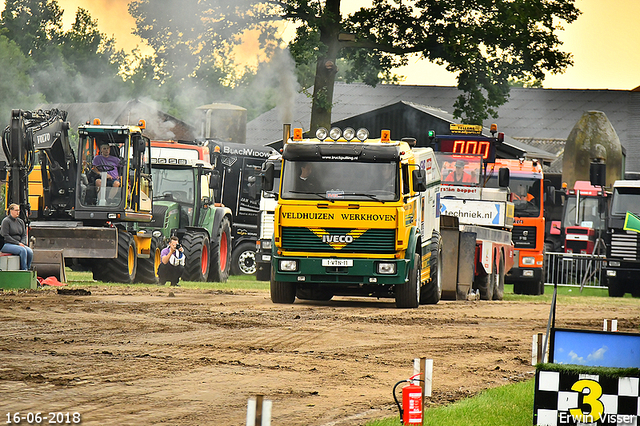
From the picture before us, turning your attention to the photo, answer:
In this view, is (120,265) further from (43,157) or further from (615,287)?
(615,287)

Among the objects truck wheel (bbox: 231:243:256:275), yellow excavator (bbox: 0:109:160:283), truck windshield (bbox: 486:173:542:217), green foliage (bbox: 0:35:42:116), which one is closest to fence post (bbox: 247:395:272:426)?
yellow excavator (bbox: 0:109:160:283)

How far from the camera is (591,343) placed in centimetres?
810

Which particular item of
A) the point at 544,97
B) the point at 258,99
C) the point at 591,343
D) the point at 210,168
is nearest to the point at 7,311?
the point at 591,343

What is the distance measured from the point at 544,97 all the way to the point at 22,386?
5424cm

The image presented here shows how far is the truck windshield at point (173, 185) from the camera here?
2762 cm

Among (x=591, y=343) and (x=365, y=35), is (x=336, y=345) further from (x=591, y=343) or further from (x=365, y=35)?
(x=365, y=35)

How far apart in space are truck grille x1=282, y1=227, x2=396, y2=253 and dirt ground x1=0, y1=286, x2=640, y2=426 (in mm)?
1060

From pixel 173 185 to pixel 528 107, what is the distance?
36.2m

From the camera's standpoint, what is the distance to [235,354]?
39.5 feet

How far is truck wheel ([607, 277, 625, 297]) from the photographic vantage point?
3266 cm

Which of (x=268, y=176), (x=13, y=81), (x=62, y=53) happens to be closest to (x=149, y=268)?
(x=268, y=176)

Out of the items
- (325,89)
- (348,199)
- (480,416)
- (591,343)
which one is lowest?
(480,416)

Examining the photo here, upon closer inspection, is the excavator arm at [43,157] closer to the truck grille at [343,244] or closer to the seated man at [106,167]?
the seated man at [106,167]

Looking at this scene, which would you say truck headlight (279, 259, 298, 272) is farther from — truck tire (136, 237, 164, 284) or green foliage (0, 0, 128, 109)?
green foliage (0, 0, 128, 109)
